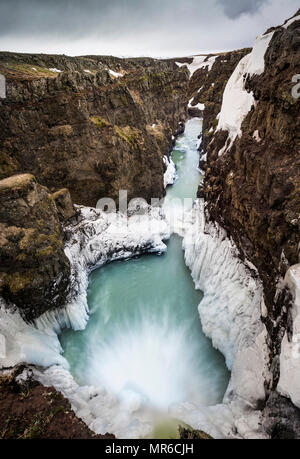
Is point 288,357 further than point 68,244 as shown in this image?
No

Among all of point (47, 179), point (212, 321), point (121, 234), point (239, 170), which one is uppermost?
point (239, 170)

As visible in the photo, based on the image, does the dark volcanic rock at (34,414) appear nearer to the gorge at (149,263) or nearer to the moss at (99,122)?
the gorge at (149,263)

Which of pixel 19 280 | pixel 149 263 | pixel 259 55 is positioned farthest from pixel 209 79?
pixel 19 280

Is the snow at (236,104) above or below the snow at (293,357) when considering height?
above

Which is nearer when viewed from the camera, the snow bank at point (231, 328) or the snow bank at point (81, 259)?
the snow bank at point (231, 328)

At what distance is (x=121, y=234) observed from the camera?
53.3ft

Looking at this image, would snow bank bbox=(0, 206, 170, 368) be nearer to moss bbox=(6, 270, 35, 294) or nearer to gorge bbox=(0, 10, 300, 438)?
gorge bbox=(0, 10, 300, 438)

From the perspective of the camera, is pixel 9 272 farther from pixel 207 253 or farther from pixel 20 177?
pixel 207 253

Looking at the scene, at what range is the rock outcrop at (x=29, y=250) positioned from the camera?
941cm

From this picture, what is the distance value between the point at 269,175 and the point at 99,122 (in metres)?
12.4

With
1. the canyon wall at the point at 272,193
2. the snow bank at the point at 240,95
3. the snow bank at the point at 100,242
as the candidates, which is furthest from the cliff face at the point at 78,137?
the canyon wall at the point at 272,193

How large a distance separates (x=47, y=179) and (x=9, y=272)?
7468 millimetres

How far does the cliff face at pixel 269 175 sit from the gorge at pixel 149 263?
0.06 metres
